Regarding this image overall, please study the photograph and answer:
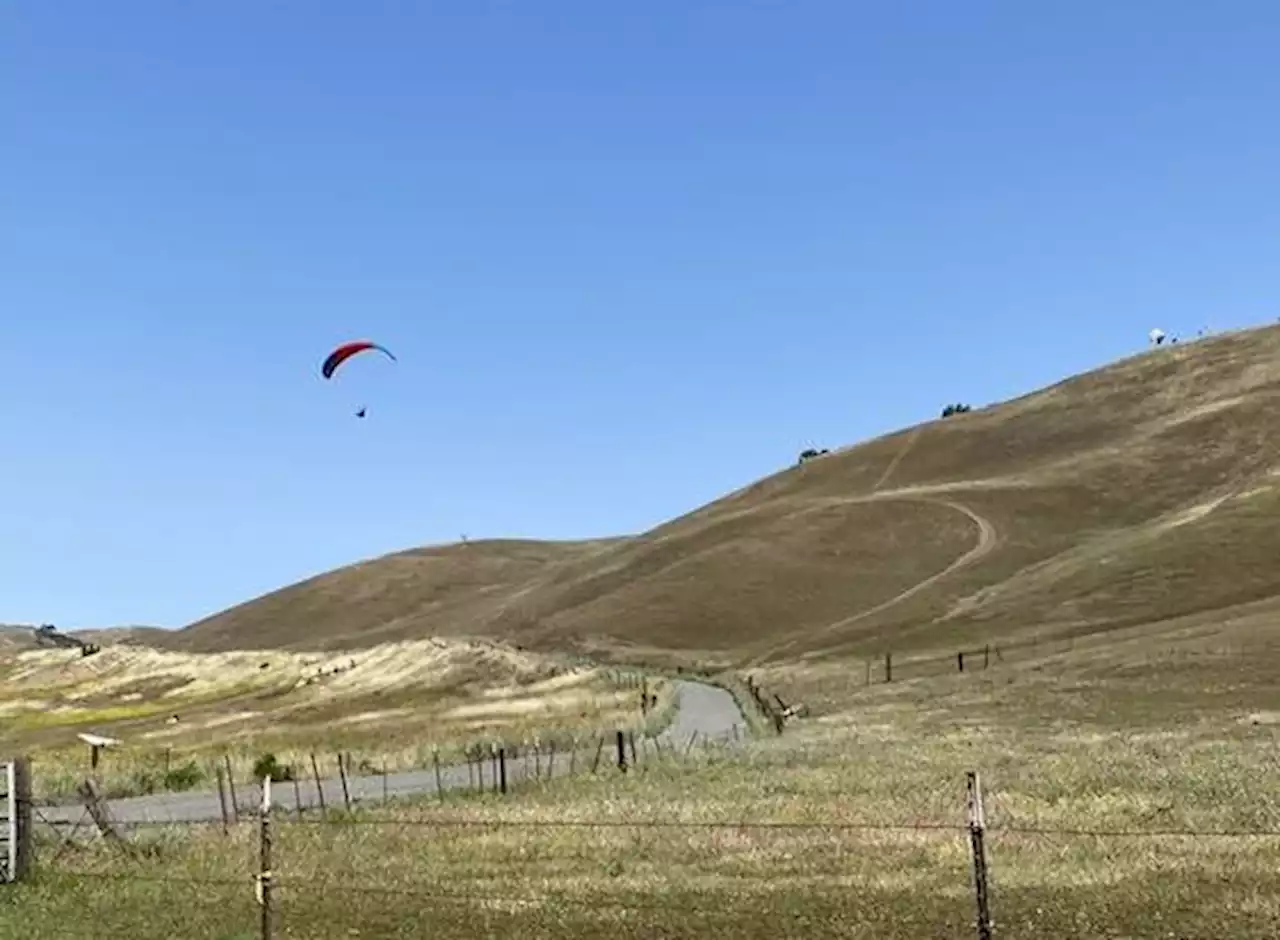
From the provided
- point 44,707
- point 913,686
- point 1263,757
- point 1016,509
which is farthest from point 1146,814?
point 1016,509

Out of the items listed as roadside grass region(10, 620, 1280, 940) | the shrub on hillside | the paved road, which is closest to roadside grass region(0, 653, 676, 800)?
the shrub on hillside

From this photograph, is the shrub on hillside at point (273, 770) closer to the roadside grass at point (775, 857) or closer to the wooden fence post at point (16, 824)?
the roadside grass at point (775, 857)

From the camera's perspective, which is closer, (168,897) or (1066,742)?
(168,897)

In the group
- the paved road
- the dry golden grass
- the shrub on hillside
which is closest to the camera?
the paved road

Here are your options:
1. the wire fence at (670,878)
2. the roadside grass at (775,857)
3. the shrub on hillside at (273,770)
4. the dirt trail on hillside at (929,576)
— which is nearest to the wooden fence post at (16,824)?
the wire fence at (670,878)

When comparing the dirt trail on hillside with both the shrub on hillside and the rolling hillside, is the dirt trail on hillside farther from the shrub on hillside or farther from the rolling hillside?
the shrub on hillside

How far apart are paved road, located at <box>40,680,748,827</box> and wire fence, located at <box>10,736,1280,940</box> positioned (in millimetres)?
8670

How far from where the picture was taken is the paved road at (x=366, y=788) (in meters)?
43.5

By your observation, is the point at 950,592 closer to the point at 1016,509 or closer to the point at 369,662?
the point at 1016,509

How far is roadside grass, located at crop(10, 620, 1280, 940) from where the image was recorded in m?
21.2

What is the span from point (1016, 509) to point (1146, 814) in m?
159

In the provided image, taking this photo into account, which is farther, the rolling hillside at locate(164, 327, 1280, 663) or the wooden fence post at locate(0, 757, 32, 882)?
the rolling hillside at locate(164, 327, 1280, 663)

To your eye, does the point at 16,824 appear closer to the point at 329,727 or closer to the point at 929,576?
the point at 329,727

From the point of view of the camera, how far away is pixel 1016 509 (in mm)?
185375
